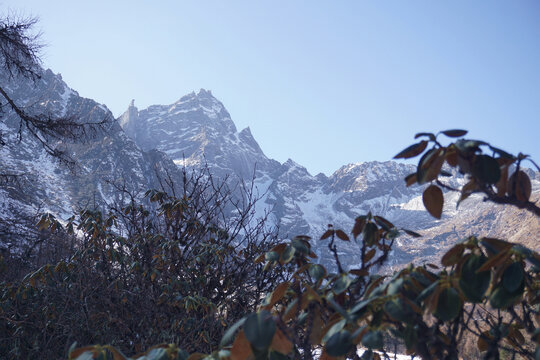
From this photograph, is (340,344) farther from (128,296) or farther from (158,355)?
(128,296)

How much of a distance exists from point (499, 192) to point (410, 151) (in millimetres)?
255

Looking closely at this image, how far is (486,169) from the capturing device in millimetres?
865

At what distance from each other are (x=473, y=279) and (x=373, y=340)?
252mm

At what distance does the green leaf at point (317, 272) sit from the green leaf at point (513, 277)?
1.54 feet

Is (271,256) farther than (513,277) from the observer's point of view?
Yes

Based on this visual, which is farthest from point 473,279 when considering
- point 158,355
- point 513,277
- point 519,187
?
point 158,355

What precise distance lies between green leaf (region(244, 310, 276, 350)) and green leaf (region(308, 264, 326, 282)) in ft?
1.25

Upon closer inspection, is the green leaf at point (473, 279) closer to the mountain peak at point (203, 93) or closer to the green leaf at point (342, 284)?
the green leaf at point (342, 284)

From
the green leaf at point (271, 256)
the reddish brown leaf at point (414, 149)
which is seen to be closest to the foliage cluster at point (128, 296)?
the green leaf at point (271, 256)

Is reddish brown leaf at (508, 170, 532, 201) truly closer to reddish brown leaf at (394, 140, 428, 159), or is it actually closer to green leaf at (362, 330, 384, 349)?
reddish brown leaf at (394, 140, 428, 159)

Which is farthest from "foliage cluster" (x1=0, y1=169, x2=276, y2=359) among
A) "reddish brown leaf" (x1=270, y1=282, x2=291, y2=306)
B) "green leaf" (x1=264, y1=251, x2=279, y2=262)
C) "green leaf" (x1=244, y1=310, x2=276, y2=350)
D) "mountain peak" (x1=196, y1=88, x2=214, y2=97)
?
"mountain peak" (x1=196, y1=88, x2=214, y2=97)

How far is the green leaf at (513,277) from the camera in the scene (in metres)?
0.77

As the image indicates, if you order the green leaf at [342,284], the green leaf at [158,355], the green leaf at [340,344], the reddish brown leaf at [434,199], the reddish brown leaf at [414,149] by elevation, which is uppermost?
the reddish brown leaf at [414,149]

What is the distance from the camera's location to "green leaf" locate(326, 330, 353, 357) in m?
0.80
